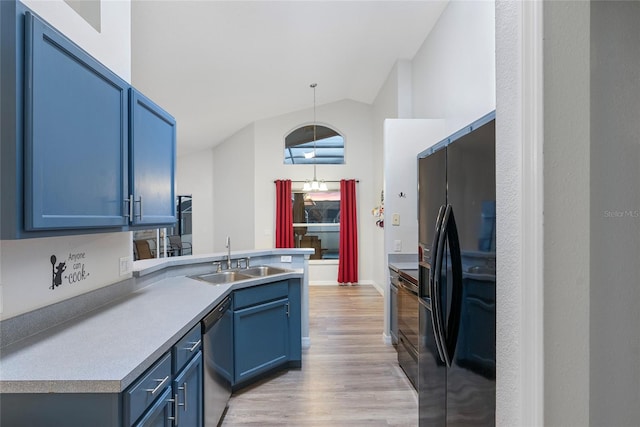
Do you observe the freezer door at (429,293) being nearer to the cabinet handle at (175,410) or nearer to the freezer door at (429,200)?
the freezer door at (429,200)

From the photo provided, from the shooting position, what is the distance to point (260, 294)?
271cm

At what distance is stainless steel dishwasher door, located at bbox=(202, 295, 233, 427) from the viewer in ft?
6.38

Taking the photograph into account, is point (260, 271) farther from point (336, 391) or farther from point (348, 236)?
point (348, 236)

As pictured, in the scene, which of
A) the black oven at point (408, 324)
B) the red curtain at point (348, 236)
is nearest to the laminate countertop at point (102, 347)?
the black oven at point (408, 324)

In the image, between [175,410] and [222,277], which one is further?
[222,277]

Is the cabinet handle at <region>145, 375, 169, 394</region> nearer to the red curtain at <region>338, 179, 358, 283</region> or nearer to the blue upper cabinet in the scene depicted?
the blue upper cabinet

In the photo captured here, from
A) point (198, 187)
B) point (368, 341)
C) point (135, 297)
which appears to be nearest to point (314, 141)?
point (198, 187)

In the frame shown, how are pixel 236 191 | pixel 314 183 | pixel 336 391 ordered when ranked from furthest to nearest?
1. pixel 236 191
2. pixel 314 183
3. pixel 336 391

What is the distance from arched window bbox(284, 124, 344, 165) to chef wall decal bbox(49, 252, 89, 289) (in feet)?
18.4

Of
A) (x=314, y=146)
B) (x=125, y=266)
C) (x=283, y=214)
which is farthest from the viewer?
(x=314, y=146)

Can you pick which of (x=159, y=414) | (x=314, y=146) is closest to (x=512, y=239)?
(x=159, y=414)

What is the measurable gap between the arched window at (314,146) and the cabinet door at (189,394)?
570 centimetres

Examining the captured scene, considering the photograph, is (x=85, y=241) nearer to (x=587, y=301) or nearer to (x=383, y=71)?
(x=587, y=301)

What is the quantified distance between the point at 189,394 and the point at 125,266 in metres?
0.95
